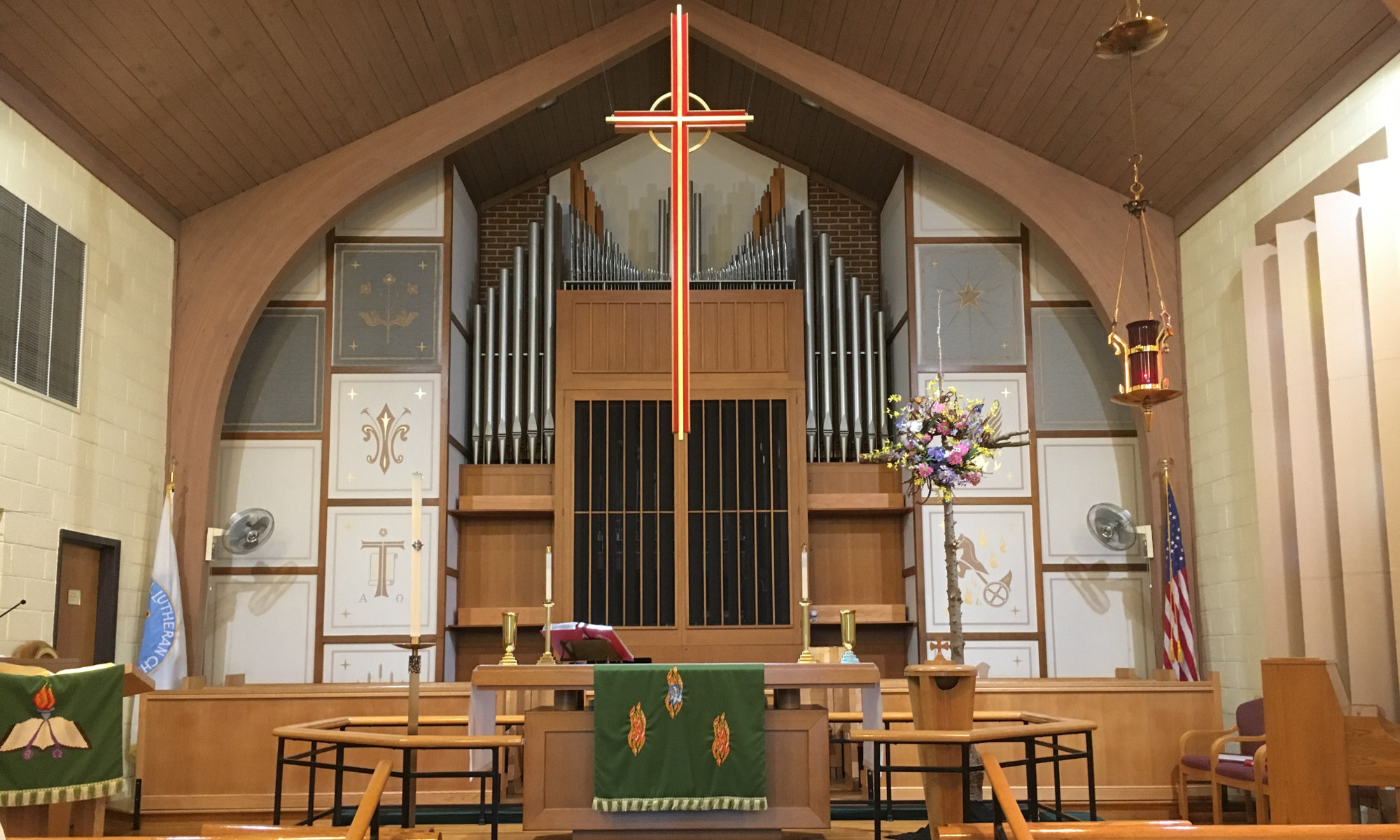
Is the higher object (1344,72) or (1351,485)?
(1344,72)

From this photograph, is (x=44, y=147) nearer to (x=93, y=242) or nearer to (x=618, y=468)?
(x=93, y=242)

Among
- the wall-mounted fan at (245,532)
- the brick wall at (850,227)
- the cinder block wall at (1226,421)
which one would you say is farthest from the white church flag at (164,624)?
the cinder block wall at (1226,421)

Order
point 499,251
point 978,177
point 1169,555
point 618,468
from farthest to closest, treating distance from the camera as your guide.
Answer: point 499,251 → point 618,468 → point 978,177 → point 1169,555

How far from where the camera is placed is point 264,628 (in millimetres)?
8539

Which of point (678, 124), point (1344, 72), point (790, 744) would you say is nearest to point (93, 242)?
point (678, 124)

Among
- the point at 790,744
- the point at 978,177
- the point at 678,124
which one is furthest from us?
the point at 978,177

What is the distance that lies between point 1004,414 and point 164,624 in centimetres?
561

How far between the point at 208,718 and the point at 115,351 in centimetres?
217

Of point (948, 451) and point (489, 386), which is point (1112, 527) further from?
point (489, 386)

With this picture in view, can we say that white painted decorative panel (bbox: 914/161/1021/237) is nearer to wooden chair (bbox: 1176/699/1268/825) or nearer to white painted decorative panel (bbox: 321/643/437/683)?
wooden chair (bbox: 1176/699/1268/825)

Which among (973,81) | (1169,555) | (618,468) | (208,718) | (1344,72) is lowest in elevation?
(208,718)

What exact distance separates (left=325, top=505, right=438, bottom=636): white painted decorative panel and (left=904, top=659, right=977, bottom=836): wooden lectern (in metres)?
4.83

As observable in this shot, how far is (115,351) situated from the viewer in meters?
7.36

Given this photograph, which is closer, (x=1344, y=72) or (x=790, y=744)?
(x=790, y=744)
